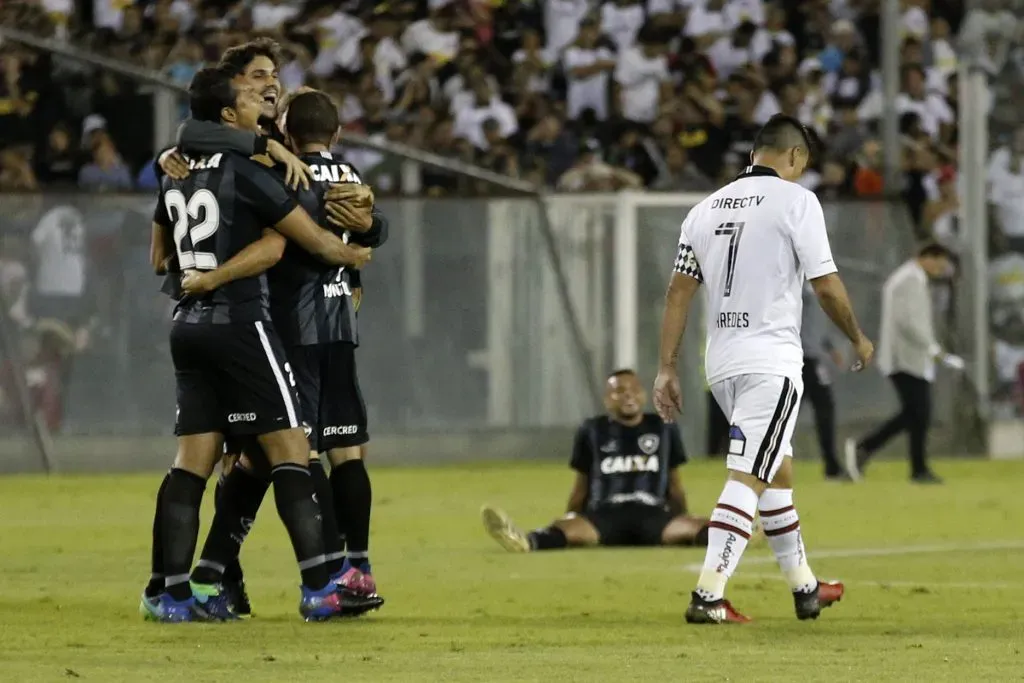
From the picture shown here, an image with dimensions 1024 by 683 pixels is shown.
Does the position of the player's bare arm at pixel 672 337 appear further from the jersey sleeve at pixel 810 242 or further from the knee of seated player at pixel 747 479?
the jersey sleeve at pixel 810 242

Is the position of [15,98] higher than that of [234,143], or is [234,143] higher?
[15,98]

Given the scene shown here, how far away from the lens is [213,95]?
Answer: 8945 mm

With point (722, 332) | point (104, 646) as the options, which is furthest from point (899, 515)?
point (104, 646)

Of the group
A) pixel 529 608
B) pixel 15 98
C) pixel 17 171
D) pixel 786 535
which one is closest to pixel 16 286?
pixel 17 171

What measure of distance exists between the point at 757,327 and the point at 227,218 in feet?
7.21

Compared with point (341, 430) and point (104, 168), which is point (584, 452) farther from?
point (104, 168)

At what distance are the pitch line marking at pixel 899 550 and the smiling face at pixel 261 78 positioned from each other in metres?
4.63

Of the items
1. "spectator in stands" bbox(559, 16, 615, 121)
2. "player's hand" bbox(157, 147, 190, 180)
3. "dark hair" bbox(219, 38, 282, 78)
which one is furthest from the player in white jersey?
"spectator in stands" bbox(559, 16, 615, 121)

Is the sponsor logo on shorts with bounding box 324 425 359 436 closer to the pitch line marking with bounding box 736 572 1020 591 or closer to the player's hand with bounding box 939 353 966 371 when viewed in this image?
the pitch line marking with bounding box 736 572 1020 591

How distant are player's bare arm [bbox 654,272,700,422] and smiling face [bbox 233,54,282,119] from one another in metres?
1.84

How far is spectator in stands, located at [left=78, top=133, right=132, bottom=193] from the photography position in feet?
69.4

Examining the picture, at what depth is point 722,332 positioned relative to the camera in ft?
30.1

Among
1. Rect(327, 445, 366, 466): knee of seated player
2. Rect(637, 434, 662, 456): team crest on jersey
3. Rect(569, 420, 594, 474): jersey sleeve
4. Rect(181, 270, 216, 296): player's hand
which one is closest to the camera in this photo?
Rect(181, 270, 216, 296): player's hand

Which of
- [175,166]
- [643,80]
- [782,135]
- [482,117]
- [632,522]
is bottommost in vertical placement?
[632,522]
